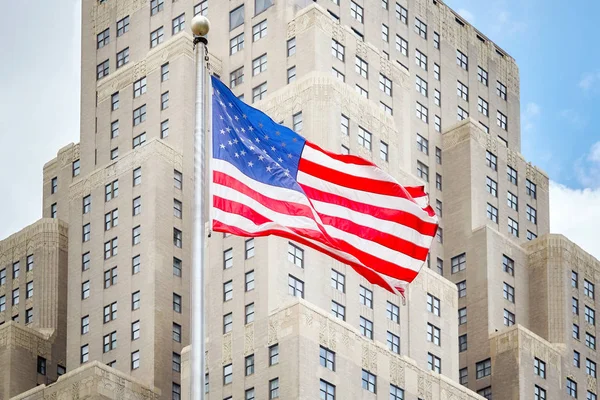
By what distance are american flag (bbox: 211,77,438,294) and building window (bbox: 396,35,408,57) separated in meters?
105

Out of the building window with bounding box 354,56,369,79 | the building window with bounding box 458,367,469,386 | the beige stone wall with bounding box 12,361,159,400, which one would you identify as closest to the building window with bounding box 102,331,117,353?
the beige stone wall with bounding box 12,361,159,400

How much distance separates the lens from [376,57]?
157m

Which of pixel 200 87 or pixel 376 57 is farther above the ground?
pixel 376 57

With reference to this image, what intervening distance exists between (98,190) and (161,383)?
20.8m

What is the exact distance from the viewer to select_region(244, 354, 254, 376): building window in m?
133

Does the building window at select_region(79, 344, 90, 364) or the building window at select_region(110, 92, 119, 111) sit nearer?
the building window at select_region(79, 344, 90, 364)

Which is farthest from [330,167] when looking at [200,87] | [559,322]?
[559,322]

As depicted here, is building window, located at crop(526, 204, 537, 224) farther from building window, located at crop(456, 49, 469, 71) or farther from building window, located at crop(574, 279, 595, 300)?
building window, located at crop(456, 49, 469, 71)

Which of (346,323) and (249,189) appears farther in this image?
(346,323)

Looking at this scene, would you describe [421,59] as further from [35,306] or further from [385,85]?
[35,306]

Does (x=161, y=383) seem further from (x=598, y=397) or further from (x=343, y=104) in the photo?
(x=598, y=397)

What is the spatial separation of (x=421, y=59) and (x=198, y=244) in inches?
4829

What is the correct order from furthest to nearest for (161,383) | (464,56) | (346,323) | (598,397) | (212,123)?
(464,56) < (598,397) < (161,383) < (346,323) < (212,123)

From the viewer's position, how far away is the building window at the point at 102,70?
171m
